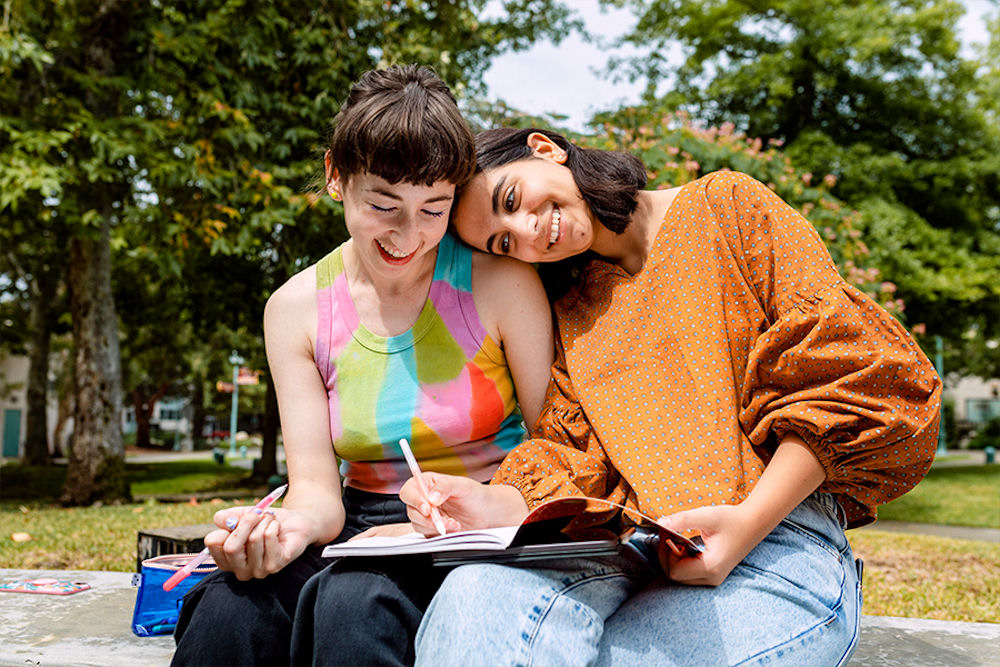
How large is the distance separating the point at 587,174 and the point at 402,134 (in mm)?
463

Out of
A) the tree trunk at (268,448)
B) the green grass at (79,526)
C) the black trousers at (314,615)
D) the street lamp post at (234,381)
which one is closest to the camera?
the black trousers at (314,615)

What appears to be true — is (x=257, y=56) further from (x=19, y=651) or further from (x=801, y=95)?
(x=801, y=95)

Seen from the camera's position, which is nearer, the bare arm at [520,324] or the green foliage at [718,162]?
the bare arm at [520,324]

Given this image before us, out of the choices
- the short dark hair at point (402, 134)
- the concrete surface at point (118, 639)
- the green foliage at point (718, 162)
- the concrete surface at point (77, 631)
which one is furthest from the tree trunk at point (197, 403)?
the short dark hair at point (402, 134)

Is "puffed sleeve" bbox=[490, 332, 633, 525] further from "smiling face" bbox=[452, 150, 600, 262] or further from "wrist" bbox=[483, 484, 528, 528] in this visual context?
"smiling face" bbox=[452, 150, 600, 262]

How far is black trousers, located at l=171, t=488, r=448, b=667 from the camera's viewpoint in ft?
4.76

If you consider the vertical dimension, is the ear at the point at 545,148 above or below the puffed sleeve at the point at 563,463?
above

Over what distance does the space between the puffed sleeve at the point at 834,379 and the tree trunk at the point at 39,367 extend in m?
16.2

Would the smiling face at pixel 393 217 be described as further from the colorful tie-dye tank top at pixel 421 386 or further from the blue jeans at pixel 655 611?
the blue jeans at pixel 655 611

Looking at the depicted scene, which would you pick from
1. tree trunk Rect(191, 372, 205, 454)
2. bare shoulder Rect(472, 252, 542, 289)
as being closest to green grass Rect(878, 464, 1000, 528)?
bare shoulder Rect(472, 252, 542, 289)

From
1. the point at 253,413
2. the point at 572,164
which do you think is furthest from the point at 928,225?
the point at 253,413

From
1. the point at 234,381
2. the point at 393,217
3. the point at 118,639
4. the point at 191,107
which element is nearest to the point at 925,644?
the point at 393,217

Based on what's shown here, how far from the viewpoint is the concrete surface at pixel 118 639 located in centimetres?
207

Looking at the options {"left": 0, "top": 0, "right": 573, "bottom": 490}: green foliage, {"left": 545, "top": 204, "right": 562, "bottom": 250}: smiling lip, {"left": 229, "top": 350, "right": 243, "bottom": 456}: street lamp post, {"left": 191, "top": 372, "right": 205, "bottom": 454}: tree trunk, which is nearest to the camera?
{"left": 545, "top": 204, "right": 562, "bottom": 250}: smiling lip
